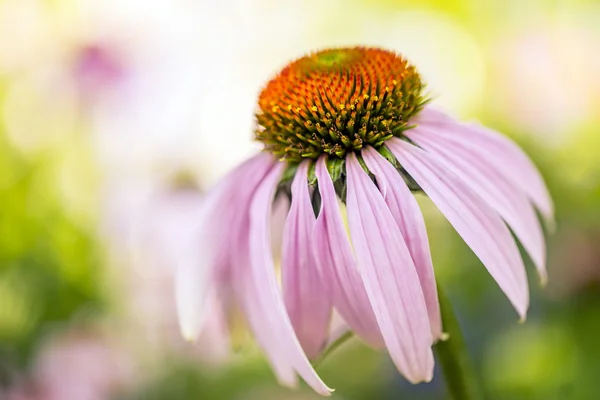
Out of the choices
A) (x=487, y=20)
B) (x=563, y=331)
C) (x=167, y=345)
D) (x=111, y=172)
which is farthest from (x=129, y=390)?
(x=487, y=20)

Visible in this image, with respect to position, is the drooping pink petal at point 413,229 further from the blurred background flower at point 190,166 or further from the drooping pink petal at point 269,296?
the blurred background flower at point 190,166

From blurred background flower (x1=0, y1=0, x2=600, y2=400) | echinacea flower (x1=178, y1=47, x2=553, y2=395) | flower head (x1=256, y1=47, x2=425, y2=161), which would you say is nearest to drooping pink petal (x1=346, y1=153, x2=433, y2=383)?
echinacea flower (x1=178, y1=47, x2=553, y2=395)

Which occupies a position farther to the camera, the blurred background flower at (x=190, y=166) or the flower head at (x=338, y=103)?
the blurred background flower at (x=190, y=166)

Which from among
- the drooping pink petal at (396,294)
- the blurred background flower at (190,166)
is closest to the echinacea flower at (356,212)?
the drooping pink petal at (396,294)

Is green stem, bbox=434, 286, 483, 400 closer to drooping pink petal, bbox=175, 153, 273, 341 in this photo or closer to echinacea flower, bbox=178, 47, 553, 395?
echinacea flower, bbox=178, 47, 553, 395

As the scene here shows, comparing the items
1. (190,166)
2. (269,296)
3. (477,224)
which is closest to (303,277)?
(269,296)

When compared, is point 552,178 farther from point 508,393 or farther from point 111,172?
point 111,172
